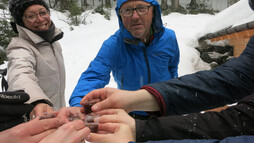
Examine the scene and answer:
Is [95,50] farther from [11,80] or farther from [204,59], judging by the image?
[11,80]

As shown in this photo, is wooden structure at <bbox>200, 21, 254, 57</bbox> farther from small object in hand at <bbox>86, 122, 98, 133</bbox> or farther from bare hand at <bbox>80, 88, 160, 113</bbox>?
small object in hand at <bbox>86, 122, 98, 133</bbox>

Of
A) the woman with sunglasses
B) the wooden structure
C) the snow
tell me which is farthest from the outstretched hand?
the wooden structure

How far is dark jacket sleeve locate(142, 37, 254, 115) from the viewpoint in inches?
63.5

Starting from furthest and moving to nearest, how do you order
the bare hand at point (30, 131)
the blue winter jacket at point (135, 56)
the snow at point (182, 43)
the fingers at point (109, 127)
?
the snow at point (182, 43)
the blue winter jacket at point (135, 56)
the fingers at point (109, 127)
the bare hand at point (30, 131)

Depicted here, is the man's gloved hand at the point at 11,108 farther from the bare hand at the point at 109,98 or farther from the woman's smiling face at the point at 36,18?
the woman's smiling face at the point at 36,18

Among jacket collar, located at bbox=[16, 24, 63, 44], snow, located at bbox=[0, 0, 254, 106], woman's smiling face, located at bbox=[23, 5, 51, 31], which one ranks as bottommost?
snow, located at bbox=[0, 0, 254, 106]

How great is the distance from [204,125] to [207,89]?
0.40 metres

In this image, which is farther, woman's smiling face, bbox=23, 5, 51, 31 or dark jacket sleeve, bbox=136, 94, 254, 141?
woman's smiling face, bbox=23, 5, 51, 31

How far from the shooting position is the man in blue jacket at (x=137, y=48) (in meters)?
2.22

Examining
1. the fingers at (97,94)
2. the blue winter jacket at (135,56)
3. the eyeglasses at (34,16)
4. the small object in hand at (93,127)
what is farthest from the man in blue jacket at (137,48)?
the eyeglasses at (34,16)

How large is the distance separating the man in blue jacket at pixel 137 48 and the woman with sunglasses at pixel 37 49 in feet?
2.47

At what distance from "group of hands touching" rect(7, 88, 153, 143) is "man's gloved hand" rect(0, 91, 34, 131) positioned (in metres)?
0.06

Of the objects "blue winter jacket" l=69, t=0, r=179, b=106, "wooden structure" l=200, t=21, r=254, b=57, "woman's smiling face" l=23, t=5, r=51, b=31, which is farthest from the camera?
"wooden structure" l=200, t=21, r=254, b=57

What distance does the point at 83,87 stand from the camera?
180 cm
